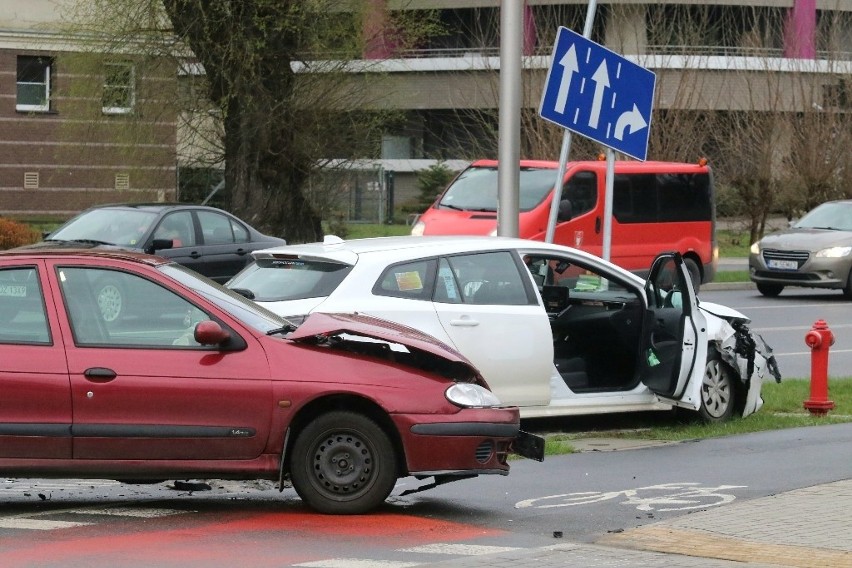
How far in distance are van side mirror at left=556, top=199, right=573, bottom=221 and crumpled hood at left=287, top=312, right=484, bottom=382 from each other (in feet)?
47.4

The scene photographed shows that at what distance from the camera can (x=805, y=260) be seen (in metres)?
27.0

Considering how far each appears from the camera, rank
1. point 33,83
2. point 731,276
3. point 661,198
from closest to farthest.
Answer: point 661,198, point 731,276, point 33,83

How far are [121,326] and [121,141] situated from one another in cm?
2415

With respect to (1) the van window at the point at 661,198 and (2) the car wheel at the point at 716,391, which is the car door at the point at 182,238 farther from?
(2) the car wheel at the point at 716,391

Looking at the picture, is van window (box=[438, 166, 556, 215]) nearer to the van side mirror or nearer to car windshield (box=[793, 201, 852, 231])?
the van side mirror

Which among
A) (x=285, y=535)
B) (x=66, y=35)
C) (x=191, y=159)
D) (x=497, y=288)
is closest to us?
(x=285, y=535)

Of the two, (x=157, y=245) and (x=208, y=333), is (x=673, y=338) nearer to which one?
(x=208, y=333)

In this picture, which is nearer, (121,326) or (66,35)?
(121,326)

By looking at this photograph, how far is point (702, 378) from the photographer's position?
1229cm

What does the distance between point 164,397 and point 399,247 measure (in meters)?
3.35

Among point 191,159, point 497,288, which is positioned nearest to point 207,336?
point 497,288

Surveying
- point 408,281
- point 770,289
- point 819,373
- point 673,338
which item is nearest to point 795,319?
point 770,289

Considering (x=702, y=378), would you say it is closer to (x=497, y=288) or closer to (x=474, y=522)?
(x=497, y=288)

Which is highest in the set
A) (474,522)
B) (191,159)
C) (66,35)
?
(66,35)
